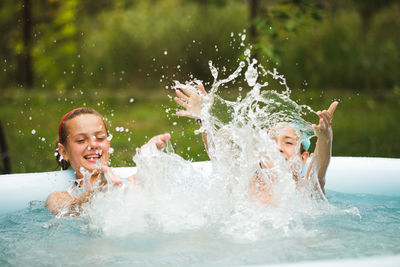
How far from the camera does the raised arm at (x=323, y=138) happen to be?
2.42 metres

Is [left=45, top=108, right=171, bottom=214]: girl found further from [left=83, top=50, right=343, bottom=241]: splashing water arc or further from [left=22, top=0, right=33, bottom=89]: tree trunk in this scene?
[left=22, top=0, right=33, bottom=89]: tree trunk

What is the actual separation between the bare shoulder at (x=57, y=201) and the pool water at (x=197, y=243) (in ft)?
0.25

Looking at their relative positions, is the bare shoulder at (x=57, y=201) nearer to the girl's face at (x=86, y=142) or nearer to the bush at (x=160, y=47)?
the girl's face at (x=86, y=142)

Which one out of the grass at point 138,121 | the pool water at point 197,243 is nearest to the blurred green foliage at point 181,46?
the grass at point 138,121

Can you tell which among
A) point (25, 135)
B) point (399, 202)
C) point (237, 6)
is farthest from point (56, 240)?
point (237, 6)

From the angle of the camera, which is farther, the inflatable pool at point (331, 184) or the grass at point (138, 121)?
the grass at point (138, 121)

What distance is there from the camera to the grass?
17.3 feet

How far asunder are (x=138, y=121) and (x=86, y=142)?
4293 millimetres

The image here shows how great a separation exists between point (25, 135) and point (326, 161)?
4.54m

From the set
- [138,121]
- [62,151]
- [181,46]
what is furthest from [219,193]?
[181,46]

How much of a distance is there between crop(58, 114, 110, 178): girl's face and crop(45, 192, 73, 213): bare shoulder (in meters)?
0.18

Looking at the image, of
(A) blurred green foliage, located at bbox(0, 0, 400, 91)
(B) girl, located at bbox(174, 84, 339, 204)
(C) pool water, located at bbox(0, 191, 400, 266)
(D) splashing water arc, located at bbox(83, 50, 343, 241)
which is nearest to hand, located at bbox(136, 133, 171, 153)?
(D) splashing water arc, located at bbox(83, 50, 343, 241)

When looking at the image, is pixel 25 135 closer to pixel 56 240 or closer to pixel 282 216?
pixel 56 240

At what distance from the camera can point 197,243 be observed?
7.50 ft
